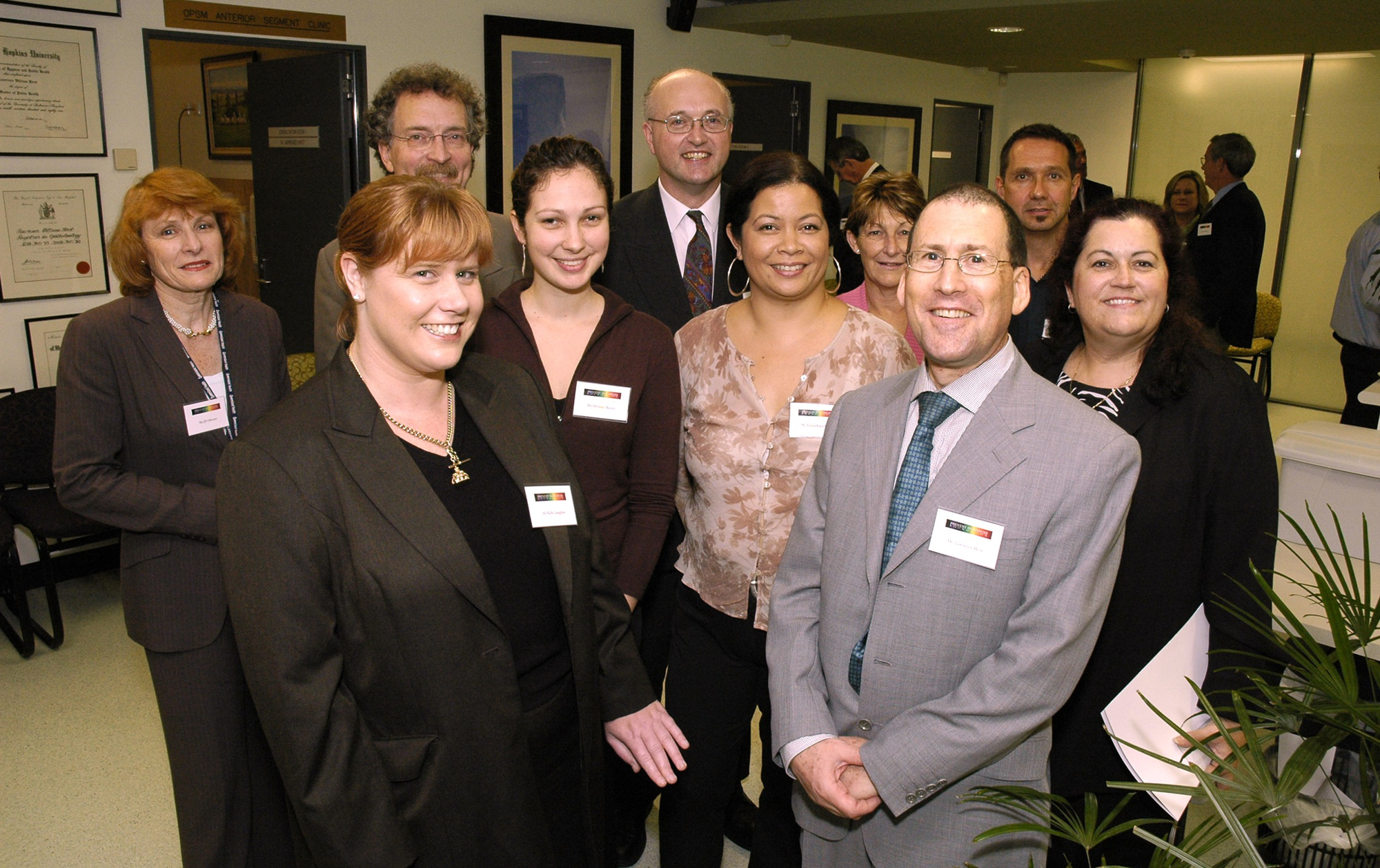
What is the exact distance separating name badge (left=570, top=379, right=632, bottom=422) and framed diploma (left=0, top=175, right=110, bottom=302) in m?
3.45

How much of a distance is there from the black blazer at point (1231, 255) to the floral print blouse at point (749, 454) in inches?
181

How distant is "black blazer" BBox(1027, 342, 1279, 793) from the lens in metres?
1.85

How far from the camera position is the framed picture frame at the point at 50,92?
4.08 m

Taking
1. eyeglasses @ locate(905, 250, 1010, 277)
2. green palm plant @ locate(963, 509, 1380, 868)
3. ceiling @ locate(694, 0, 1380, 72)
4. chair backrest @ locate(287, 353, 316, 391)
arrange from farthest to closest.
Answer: ceiling @ locate(694, 0, 1380, 72) → chair backrest @ locate(287, 353, 316, 391) → eyeglasses @ locate(905, 250, 1010, 277) → green palm plant @ locate(963, 509, 1380, 868)

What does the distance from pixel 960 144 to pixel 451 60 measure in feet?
19.5

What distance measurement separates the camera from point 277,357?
2543mm

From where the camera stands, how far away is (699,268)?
292cm

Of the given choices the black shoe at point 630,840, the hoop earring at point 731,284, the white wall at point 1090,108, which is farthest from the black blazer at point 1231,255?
the black shoe at point 630,840

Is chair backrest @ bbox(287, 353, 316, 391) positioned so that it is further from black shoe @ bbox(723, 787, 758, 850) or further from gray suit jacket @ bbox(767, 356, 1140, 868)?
gray suit jacket @ bbox(767, 356, 1140, 868)

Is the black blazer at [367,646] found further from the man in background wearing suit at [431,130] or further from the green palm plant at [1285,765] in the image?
the man in background wearing suit at [431,130]

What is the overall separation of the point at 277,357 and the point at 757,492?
135 centimetres

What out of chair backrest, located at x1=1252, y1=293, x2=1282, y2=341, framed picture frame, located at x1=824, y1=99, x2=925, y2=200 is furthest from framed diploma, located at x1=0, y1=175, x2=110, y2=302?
chair backrest, located at x1=1252, y1=293, x2=1282, y2=341

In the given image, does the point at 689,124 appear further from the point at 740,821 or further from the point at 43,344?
the point at 43,344

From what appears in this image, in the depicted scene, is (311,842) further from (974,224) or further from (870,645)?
(974,224)
